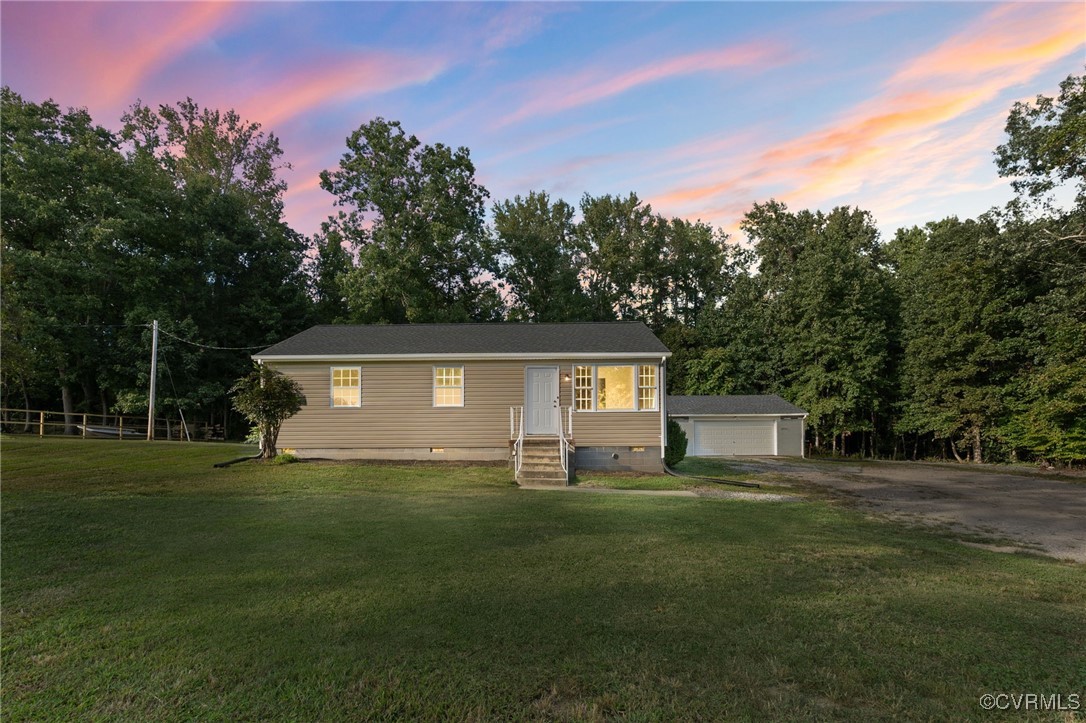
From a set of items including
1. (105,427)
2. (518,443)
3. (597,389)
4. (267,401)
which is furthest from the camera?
(105,427)

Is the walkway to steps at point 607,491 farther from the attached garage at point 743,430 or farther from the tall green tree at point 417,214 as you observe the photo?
the tall green tree at point 417,214

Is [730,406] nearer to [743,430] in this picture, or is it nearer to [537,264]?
[743,430]

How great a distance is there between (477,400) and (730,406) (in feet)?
52.8

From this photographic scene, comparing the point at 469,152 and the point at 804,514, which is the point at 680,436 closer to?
the point at 804,514

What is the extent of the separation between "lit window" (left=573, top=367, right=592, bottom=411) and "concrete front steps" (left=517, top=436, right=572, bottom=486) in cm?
161

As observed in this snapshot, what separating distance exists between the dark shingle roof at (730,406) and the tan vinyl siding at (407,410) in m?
13.0

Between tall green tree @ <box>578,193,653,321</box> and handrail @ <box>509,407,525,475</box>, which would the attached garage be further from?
tall green tree @ <box>578,193,653,321</box>

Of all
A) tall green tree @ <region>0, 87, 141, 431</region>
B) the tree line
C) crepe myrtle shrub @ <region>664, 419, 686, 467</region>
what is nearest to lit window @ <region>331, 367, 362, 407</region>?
crepe myrtle shrub @ <region>664, 419, 686, 467</region>

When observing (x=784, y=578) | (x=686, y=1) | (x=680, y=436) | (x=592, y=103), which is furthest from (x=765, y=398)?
(x=784, y=578)

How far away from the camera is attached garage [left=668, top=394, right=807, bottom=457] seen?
25953mm

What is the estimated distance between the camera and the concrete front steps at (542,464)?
12430 millimetres

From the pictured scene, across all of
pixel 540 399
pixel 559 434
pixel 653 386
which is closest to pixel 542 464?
pixel 559 434

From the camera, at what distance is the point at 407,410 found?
51.4 ft

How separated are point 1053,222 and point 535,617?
27.8 m
